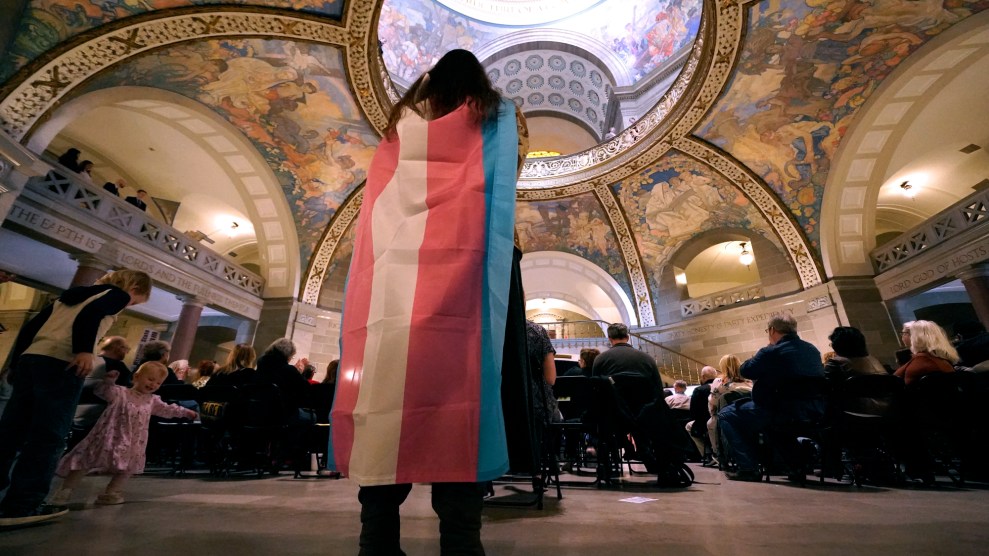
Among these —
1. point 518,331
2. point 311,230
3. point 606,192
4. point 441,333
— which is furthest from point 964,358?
point 311,230

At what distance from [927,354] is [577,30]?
15.7 m

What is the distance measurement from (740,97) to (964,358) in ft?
19.8

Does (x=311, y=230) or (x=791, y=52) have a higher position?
(x=791, y=52)

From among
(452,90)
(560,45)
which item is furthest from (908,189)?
(452,90)

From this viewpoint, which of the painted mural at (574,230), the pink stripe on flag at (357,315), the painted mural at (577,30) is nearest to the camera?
the pink stripe on flag at (357,315)

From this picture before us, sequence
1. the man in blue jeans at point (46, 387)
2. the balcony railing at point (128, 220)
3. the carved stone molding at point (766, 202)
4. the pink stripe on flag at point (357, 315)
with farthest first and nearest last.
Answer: the carved stone molding at point (766, 202), the balcony railing at point (128, 220), the man in blue jeans at point (46, 387), the pink stripe on flag at point (357, 315)

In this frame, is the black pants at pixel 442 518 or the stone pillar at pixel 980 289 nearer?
the black pants at pixel 442 518

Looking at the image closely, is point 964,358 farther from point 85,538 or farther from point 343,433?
point 85,538

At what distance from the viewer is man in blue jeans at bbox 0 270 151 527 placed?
1651 mm

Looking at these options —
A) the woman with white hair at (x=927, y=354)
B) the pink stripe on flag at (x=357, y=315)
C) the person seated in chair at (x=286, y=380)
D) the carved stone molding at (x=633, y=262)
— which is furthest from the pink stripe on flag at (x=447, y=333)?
the carved stone molding at (x=633, y=262)

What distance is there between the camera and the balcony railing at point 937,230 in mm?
6262

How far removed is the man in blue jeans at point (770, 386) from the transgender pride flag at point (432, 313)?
281cm

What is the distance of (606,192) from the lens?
422 inches

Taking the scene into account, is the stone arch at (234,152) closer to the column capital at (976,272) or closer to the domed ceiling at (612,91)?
the domed ceiling at (612,91)
